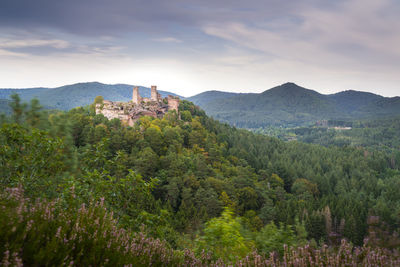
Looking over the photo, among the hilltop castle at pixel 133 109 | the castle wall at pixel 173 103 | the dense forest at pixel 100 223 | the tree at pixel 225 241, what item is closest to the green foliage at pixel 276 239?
the dense forest at pixel 100 223

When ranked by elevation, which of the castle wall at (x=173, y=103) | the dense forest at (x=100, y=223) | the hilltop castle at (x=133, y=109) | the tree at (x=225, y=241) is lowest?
the tree at (x=225, y=241)

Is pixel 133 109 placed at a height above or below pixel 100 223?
above

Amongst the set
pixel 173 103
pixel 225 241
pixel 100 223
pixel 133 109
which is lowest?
pixel 225 241

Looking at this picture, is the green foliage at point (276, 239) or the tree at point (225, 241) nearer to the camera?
the tree at point (225, 241)

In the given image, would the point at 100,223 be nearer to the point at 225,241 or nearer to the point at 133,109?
the point at 225,241

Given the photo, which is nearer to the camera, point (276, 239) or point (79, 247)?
point (79, 247)

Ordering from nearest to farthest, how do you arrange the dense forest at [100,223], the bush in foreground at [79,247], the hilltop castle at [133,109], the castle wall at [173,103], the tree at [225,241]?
the bush in foreground at [79,247], the dense forest at [100,223], the tree at [225,241], the hilltop castle at [133,109], the castle wall at [173,103]

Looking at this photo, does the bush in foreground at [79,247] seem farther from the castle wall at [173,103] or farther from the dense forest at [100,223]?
the castle wall at [173,103]

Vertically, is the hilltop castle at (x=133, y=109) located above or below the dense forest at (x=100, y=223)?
above

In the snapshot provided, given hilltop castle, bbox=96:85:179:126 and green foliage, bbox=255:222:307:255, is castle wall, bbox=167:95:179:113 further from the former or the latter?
green foliage, bbox=255:222:307:255

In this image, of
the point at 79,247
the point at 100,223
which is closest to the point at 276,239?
the point at 100,223

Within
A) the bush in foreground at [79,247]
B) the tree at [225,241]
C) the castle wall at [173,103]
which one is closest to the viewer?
the bush in foreground at [79,247]

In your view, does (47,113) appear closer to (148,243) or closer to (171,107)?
(148,243)

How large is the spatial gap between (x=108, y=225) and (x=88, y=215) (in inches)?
13.1
